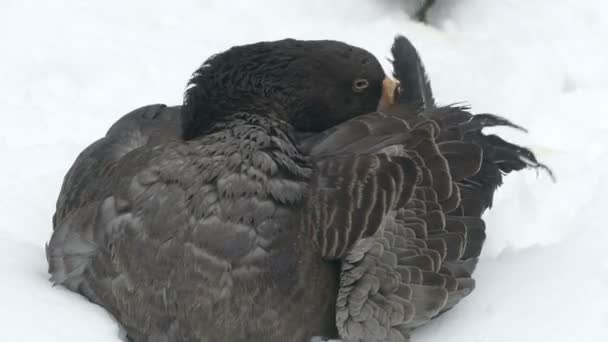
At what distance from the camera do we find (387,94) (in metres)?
4.79

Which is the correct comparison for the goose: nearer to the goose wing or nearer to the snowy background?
the goose wing

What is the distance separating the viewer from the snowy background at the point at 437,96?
162 inches

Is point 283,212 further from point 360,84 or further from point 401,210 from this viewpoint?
point 360,84

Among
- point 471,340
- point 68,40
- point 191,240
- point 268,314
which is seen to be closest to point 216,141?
point 191,240

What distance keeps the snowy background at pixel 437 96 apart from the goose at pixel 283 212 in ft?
0.67

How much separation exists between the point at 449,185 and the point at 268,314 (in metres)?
0.94

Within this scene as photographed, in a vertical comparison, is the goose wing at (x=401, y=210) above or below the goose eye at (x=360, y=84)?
below

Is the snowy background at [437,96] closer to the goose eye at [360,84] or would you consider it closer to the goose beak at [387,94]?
the goose beak at [387,94]

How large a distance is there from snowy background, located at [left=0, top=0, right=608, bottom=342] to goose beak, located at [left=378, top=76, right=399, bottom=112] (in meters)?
0.83

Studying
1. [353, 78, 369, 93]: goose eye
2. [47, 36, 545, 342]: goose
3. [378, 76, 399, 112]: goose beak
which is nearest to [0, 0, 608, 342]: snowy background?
[47, 36, 545, 342]: goose

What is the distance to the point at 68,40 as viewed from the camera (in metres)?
7.18

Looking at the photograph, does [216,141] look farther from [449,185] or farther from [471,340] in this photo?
[471,340]

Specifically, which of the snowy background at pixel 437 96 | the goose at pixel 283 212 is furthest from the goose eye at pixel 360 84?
the snowy background at pixel 437 96

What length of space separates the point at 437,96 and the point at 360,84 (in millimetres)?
2240
